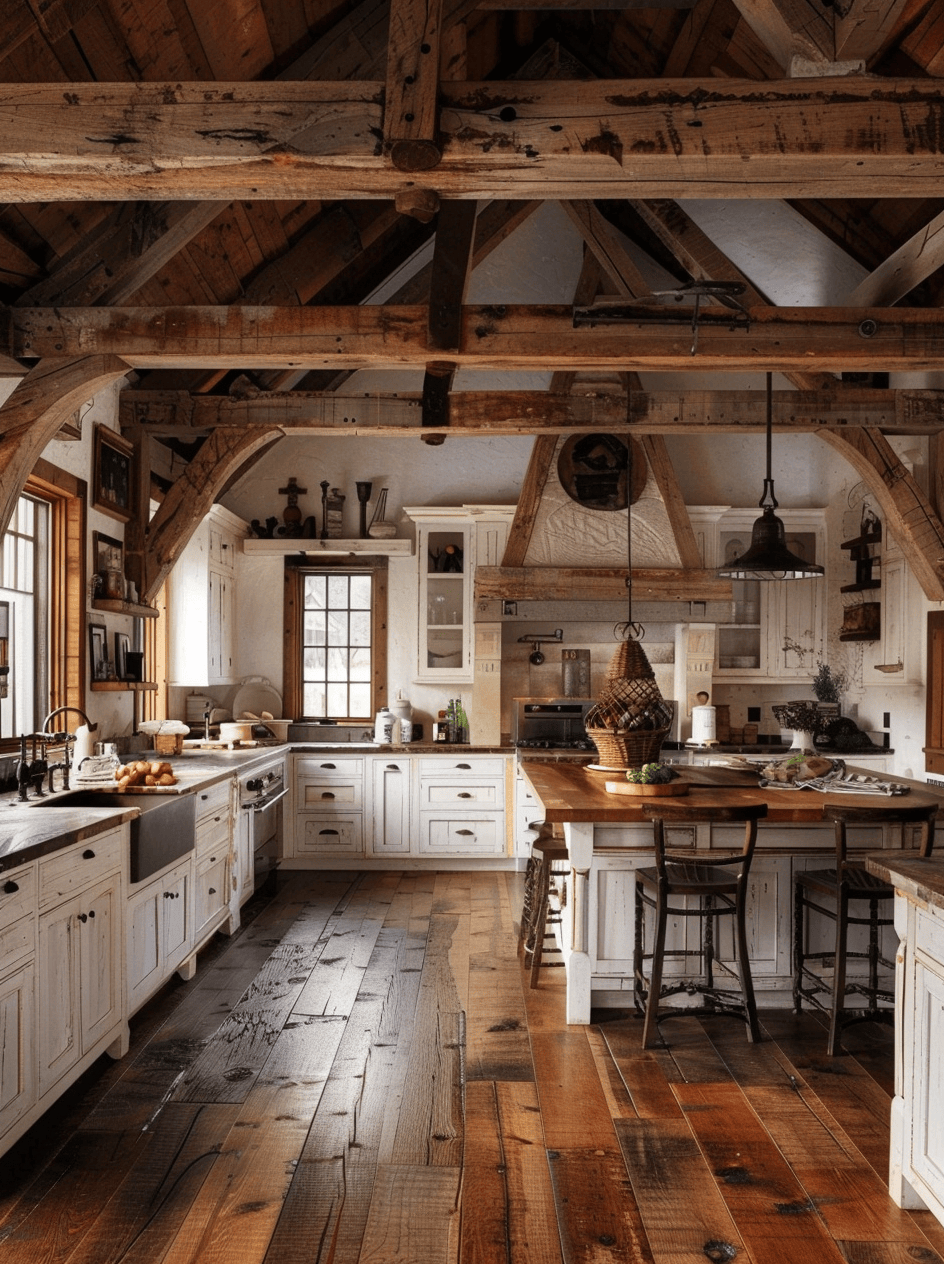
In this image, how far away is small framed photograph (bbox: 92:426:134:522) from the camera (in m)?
5.54

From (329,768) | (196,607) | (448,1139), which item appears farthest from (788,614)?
(448,1139)

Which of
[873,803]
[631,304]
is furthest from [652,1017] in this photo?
[631,304]

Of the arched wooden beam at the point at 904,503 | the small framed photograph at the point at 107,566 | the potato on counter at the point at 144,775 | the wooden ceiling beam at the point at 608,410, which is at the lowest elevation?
the potato on counter at the point at 144,775

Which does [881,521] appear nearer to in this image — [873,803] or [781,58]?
[873,803]

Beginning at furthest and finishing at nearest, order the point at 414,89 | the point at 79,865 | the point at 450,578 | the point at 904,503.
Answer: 1. the point at 450,578
2. the point at 904,503
3. the point at 79,865
4. the point at 414,89

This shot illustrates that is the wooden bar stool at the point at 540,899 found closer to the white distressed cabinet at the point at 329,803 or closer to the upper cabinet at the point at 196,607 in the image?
the white distressed cabinet at the point at 329,803

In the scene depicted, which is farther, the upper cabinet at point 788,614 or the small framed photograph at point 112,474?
the upper cabinet at point 788,614

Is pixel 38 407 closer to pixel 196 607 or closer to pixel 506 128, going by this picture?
pixel 506 128

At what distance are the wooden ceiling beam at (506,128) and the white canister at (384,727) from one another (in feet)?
18.1

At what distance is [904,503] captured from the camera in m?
5.91

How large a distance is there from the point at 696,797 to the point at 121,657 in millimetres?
3380

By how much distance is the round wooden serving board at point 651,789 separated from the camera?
4539mm

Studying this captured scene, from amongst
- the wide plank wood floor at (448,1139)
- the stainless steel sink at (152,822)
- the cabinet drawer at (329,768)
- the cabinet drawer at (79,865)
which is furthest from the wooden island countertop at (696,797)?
the cabinet drawer at (329,768)

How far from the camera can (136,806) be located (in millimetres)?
4250
